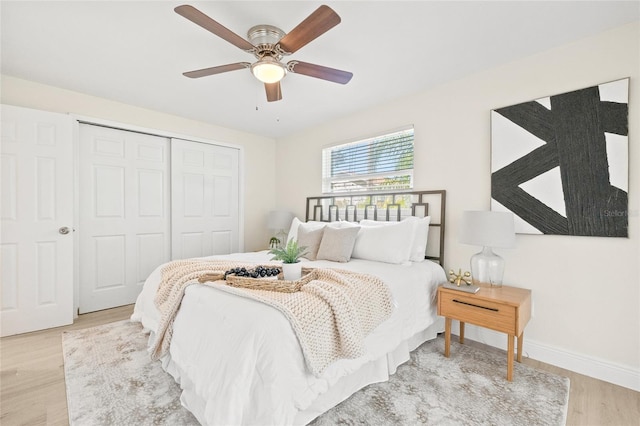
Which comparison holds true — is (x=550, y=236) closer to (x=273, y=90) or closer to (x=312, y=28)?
(x=312, y=28)

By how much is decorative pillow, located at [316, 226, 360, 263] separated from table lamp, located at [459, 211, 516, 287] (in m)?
0.98

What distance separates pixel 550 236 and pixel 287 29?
2.53 meters

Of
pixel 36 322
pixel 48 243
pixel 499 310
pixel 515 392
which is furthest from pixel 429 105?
pixel 36 322

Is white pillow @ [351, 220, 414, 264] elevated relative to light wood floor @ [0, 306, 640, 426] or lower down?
elevated

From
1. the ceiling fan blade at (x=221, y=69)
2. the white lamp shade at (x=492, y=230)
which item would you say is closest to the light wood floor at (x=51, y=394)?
the white lamp shade at (x=492, y=230)

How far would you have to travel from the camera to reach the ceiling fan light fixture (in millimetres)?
2055

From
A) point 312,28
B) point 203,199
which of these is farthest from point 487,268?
point 203,199

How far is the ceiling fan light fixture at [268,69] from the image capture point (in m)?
2.05

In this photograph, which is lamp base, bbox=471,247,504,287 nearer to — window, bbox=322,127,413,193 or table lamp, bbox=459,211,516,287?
table lamp, bbox=459,211,516,287

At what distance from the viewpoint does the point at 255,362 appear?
1.34 metres

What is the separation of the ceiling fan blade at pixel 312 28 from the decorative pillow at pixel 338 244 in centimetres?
167

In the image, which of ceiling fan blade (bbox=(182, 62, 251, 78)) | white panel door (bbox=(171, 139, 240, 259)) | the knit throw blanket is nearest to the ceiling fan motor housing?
ceiling fan blade (bbox=(182, 62, 251, 78))

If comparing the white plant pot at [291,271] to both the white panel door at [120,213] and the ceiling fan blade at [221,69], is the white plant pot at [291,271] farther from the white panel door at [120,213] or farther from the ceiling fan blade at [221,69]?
the white panel door at [120,213]

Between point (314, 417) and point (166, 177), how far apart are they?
3528 millimetres
